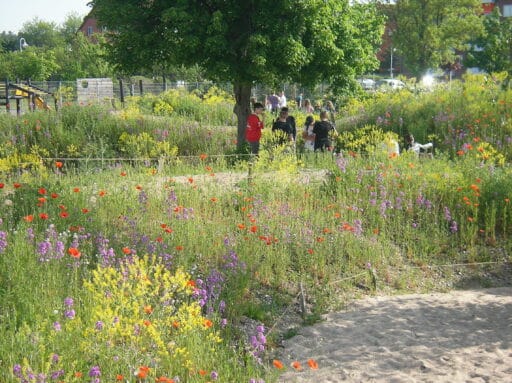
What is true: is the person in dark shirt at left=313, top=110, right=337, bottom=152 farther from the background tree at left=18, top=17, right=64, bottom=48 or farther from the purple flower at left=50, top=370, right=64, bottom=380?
the background tree at left=18, top=17, right=64, bottom=48

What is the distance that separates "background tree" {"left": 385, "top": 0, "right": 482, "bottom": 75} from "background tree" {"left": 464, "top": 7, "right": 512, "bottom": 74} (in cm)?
93

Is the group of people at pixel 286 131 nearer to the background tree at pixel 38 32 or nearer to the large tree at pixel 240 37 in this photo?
the large tree at pixel 240 37

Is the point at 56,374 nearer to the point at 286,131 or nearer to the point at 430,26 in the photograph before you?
the point at 286,131

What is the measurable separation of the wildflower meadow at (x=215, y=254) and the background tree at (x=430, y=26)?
32.5 metres

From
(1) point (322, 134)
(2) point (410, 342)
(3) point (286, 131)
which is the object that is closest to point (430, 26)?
(1) point (322, 134)

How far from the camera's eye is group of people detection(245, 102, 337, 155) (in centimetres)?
1288

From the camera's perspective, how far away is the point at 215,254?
6.67m

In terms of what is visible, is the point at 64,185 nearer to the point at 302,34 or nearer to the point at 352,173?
the point at 352,173

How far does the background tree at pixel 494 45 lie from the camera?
42156 millimetres

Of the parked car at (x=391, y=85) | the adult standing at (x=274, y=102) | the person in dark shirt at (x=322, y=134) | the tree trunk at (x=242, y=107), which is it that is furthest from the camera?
the adult standing at (x=274, y=102)

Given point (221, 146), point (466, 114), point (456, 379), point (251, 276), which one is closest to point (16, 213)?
point (251, 276)

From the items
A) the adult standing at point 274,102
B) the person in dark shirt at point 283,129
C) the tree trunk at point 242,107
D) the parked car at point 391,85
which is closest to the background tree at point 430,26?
the parked car at point 391,85

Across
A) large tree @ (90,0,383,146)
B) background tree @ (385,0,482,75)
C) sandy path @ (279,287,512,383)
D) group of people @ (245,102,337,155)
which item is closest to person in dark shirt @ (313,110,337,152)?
group of people @ (245,102,337,155)

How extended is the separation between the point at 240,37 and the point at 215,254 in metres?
6.93
